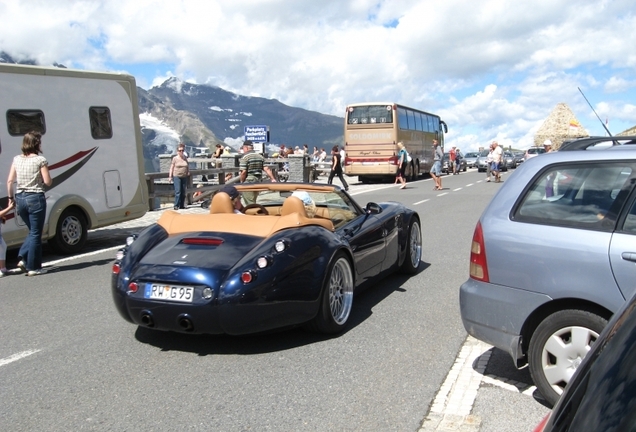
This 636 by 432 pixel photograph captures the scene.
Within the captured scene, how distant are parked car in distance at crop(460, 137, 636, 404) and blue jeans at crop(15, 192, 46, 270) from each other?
5.92 meters

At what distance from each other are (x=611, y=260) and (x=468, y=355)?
5.09ft

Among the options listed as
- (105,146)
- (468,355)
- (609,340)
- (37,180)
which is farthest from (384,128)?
(609,340)

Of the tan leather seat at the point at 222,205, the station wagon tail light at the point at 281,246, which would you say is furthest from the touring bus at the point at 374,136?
the station wagon tail light at the point at 281,246

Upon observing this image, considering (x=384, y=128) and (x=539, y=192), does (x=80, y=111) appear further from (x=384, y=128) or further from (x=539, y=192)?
(x=384, y=128)

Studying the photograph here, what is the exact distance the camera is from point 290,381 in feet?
14.0

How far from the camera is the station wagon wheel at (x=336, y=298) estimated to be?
16.7 feet

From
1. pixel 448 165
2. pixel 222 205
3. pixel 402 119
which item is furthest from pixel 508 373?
pixel 448 165

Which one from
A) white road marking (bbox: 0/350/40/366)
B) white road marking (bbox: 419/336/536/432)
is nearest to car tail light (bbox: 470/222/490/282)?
white road marking (bbox: 419/336/536/432)

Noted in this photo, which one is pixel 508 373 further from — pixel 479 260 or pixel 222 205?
pixel 222 205

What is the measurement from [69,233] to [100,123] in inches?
83.3

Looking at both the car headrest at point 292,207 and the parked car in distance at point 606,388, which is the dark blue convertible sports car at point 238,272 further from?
the parked car in distance at point 606,388

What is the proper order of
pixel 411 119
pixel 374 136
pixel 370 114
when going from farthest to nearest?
pixel 411 119 → pixel 370 114 → pixel 374 136

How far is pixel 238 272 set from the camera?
4.64m

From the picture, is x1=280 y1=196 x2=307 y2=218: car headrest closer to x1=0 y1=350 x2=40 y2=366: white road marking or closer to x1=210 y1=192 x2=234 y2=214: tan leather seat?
x1=210 y1=192 x2=234 y2=214: tan leather seat
